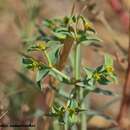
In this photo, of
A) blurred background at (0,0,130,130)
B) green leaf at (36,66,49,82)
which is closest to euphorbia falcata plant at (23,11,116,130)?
green leaf at (36,66,49,82)

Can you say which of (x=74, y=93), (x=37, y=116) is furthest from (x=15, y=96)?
(x=74, y=93)

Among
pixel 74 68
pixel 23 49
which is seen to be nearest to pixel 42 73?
pixel 74 68

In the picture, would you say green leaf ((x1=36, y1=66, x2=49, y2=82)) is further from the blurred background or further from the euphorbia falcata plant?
the blurred background

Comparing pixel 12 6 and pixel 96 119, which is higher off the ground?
pixel 12 6

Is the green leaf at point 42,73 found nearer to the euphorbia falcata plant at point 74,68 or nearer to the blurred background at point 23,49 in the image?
the euphorbia falcata plant at point 74,68

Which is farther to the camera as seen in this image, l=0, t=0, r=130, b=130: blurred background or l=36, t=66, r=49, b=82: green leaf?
l=0, t=0, r=130, b=130: blurred background

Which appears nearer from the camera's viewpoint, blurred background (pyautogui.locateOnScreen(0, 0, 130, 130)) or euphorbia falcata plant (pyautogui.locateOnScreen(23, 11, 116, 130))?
euphorbia falcata plant (pyautogui.locateOnScreen(23, 11, 116, 130))

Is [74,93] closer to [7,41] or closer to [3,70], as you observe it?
[3,70]

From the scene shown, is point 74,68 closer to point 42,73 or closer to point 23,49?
point 42,73
